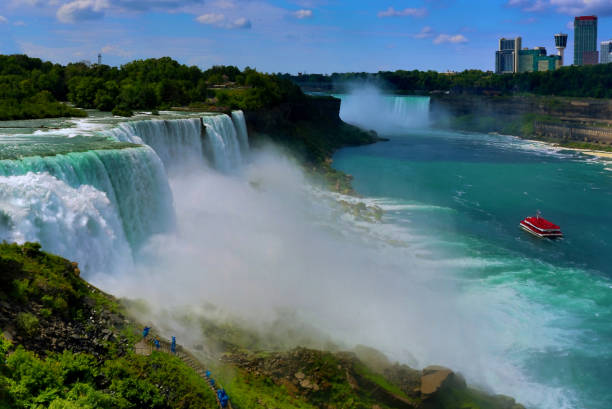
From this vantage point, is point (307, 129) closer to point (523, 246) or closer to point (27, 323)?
point (523, 246)

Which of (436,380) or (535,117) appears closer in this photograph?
(436,380)

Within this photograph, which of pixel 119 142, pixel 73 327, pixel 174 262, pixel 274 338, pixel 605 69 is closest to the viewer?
pixel 73 327

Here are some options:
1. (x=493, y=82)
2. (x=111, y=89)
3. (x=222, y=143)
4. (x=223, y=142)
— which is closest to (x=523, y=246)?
(x=222, y=143)

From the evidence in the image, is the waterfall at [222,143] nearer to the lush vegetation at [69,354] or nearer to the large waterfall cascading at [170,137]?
the large waterfall cascading at [170,137]

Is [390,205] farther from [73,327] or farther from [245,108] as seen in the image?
[73,327]

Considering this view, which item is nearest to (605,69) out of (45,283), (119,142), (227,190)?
(227,190)
